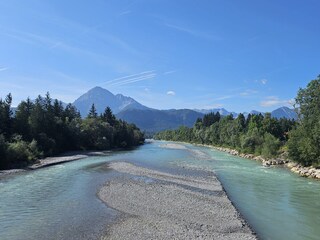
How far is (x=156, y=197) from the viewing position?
33875mm

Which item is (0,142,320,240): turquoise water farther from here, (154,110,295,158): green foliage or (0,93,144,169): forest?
(154,110,295,158): green foliage

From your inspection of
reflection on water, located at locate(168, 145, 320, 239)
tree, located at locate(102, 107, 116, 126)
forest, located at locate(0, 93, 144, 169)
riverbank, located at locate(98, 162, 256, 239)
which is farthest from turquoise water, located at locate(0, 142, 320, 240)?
tree, located at locate(102, 107, 116, 126)

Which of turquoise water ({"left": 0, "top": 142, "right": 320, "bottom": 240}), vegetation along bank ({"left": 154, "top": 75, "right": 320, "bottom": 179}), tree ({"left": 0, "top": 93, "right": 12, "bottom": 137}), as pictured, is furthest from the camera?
tree ({"left": 0, "top": 93, "right": 12, "bottom": 137})

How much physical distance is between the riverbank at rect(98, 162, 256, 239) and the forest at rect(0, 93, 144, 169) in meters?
24.9

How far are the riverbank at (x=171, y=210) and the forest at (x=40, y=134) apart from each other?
81.6 feet

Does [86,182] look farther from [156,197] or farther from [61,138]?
[61,138]

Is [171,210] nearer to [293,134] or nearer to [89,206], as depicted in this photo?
[89,206]

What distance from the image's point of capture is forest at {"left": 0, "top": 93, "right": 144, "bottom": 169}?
199 feet

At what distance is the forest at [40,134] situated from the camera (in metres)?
60.6

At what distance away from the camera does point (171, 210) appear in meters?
29.0

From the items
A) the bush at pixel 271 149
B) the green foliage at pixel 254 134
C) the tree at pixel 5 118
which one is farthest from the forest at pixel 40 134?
the bush at pixel 271 149


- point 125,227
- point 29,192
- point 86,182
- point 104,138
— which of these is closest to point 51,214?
point 125,227

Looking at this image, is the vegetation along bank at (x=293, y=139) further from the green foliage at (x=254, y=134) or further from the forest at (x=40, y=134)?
the forest at (x=40, y=134)

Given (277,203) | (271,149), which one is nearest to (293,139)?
(271,149)
